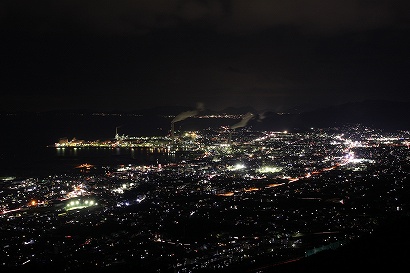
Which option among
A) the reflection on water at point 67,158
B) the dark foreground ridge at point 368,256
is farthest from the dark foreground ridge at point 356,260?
the reflection on water at point 67,158

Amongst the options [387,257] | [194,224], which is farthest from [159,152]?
[387,257]

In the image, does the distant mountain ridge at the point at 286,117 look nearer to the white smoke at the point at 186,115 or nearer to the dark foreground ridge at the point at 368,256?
the white smoke at the point at 186,115

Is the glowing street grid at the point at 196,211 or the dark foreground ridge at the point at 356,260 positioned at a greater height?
the dark foreground ridge at the point at 356,260

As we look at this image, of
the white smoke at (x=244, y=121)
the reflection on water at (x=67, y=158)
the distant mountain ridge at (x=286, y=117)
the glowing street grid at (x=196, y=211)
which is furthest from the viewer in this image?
the distant mountain ridge at (x=286, y=117)

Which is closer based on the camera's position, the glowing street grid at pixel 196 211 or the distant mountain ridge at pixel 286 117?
the glowing street grid at pixel 196 211

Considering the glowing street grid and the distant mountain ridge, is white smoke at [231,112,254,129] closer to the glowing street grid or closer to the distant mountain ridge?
the distant mountain ridge

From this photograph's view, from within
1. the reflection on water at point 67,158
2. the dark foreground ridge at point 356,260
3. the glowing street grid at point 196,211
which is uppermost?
the dark foreground ridge at point 356,260

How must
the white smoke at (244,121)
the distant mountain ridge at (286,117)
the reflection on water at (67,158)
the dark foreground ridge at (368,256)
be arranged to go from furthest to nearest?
the distant mountain ridge at (286,117) < the white smoke at (244,121) < the reflection on water at (67,158) < the dark foreground ridge at (368,256)

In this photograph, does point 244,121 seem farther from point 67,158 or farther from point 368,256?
point 368,256

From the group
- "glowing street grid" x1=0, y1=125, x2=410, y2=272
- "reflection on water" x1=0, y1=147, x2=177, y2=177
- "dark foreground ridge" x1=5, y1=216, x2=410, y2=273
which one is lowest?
"reflection on water" x1=0, y1=147, x2=177, y2=177

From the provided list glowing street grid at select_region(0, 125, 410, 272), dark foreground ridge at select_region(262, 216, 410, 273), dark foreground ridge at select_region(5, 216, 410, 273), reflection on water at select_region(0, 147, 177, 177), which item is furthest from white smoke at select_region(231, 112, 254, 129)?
dark foreground ridge at select_region(262, 216, 410, 273)

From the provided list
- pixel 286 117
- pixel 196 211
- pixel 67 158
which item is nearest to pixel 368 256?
pixel 196 211
